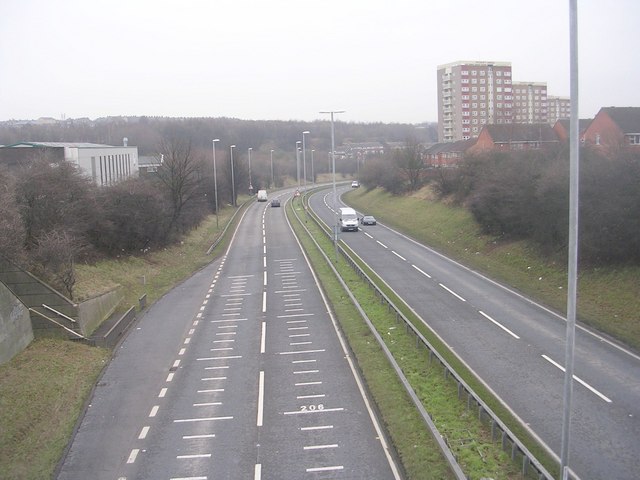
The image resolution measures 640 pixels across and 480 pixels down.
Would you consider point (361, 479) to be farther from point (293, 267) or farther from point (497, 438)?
point (293, 267)

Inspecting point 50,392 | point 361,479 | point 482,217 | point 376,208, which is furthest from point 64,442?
point 376,208

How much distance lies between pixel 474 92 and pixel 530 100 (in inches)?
795

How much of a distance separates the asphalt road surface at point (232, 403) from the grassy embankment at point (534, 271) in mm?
8556


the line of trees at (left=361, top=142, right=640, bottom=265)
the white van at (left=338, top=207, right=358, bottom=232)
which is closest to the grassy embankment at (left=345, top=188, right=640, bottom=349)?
the line of trees at (left=361, top=142, right=640, bottom=265)

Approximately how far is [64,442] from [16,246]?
10099mm

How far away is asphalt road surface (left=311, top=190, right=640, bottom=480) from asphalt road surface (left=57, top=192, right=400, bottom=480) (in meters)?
3.32

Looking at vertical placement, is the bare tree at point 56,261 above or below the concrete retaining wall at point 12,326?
above

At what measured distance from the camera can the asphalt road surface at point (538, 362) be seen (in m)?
12.2

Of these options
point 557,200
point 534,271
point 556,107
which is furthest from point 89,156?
point 556,107

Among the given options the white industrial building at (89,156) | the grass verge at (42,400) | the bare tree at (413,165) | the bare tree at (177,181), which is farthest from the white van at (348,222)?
the grass verge at (42,400)

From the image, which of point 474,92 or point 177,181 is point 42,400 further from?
point 474,92

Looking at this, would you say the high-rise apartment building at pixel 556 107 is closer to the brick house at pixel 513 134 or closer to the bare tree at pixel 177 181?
the brick house at pixel 513 134

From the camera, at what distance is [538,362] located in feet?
56.4

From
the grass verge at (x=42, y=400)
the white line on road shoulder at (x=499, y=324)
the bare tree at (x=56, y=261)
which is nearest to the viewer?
the grass verge at (x=42, y=400)
